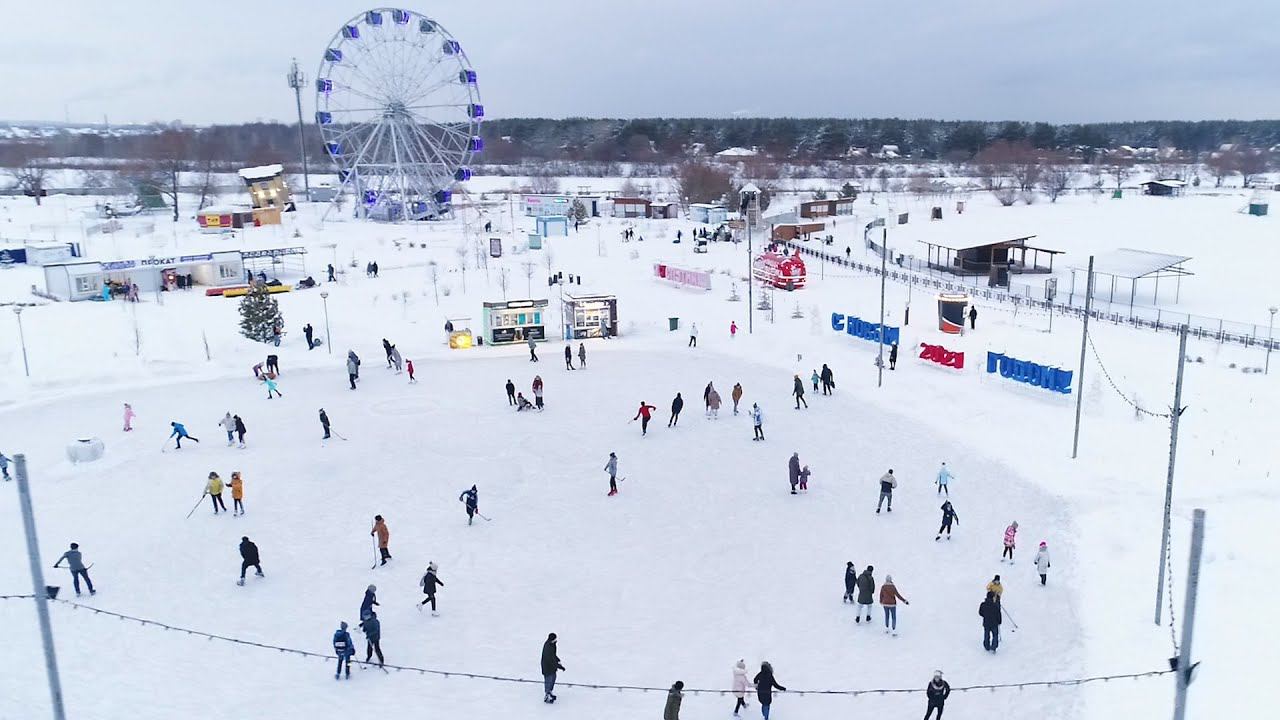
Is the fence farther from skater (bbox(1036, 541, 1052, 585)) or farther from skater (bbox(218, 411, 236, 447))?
skater (bbox(218, 411, 236, 447))

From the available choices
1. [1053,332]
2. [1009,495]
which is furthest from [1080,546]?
[1053,332]

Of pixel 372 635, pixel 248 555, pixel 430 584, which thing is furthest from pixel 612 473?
pixel 372 635

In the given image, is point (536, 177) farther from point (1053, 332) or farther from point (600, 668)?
point (600, 668)

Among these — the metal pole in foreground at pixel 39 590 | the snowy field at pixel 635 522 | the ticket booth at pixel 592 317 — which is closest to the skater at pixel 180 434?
the snowy field at pixel 635 522

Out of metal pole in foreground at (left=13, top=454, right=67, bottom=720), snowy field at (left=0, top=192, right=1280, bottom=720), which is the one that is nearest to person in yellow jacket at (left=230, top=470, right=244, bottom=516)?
snowy field at (left=0, top=192, right=1280, bottom=720)

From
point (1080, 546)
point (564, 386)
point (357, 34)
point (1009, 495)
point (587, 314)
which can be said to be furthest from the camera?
point (357, 34)

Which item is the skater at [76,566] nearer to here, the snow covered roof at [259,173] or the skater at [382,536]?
the skater at [382,536]
